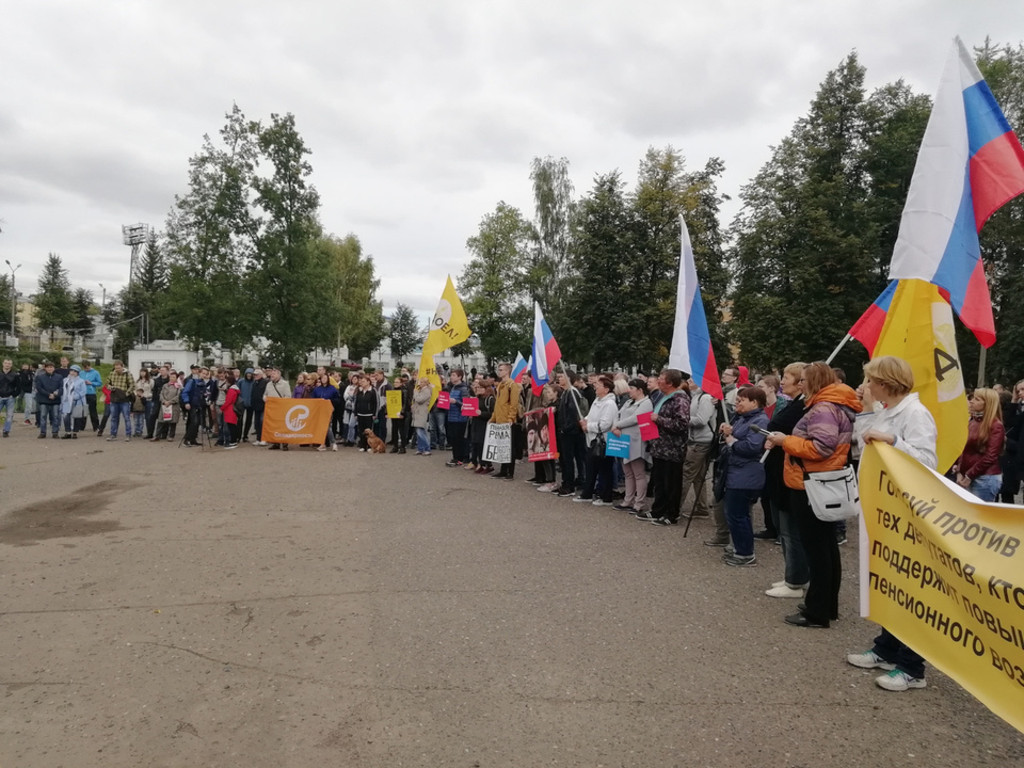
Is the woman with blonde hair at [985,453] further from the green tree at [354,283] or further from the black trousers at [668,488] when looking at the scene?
the green tree at [354,283]

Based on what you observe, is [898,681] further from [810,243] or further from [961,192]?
[810,243]

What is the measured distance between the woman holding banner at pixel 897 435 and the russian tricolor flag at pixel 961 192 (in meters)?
1.01

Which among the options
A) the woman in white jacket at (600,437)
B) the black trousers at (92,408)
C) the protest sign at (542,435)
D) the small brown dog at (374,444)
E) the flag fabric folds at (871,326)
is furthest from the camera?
the black trousers at (92,408)

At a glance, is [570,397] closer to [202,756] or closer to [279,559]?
[279,559]

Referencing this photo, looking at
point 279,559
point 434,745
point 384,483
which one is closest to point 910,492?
point 434,745

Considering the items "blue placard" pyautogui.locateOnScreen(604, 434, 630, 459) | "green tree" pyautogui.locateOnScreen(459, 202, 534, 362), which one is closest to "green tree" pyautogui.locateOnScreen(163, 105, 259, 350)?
"green tree" pyautogui.locateOnScreen(459, 202, 534, 362)

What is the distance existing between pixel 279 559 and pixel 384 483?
457cm

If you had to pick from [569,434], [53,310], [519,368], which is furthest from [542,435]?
[53,310]

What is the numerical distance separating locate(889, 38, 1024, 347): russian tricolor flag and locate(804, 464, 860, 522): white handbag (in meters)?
1.45

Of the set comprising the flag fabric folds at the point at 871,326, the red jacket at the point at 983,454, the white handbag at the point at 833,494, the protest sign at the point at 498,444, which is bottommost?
the protest sign at the point at 498,444

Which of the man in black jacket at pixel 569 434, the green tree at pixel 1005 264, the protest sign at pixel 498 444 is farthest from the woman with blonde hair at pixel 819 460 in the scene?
the green tree at pixel 1005 264

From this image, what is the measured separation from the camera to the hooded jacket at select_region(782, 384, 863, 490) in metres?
4.84

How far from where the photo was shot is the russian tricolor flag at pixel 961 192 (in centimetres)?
495

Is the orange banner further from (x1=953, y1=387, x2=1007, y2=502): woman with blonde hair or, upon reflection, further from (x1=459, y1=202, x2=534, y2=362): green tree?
(x1=459, y1=202, x2=534, y2=362): green tree
